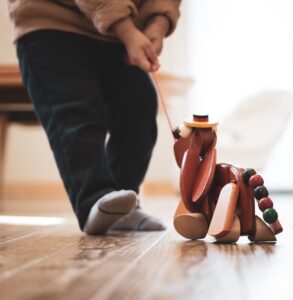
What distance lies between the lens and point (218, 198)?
80cm

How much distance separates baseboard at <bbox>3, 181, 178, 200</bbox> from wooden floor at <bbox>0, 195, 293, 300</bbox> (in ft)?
7.81

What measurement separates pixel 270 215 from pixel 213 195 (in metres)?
0.10

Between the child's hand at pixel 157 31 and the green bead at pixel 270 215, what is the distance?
396 mm

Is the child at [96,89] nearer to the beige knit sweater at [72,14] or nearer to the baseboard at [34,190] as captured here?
the beige knit sweater at [72,14]

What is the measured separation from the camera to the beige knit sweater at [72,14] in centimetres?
97

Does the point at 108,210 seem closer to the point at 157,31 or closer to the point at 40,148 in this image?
the point at 157,31

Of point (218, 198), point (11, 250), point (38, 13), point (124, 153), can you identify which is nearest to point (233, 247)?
point (218, 198)

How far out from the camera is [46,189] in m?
3.29

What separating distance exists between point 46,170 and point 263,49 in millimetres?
1455

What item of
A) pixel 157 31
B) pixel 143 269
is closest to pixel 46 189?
pixel 157 31

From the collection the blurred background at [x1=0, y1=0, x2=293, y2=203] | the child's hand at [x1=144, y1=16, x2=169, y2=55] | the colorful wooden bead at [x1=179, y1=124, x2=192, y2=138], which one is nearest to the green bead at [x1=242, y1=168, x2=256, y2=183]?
the colorful wooden bead at [x1=179, y1=124, x2=192, y2=138]

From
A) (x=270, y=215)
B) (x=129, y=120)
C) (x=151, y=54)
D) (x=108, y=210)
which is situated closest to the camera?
(x=270, y=215)

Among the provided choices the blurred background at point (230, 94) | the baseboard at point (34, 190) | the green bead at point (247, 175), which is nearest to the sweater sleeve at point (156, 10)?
the green bead at point (247, 175)

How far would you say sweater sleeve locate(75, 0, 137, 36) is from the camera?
3.10ft
